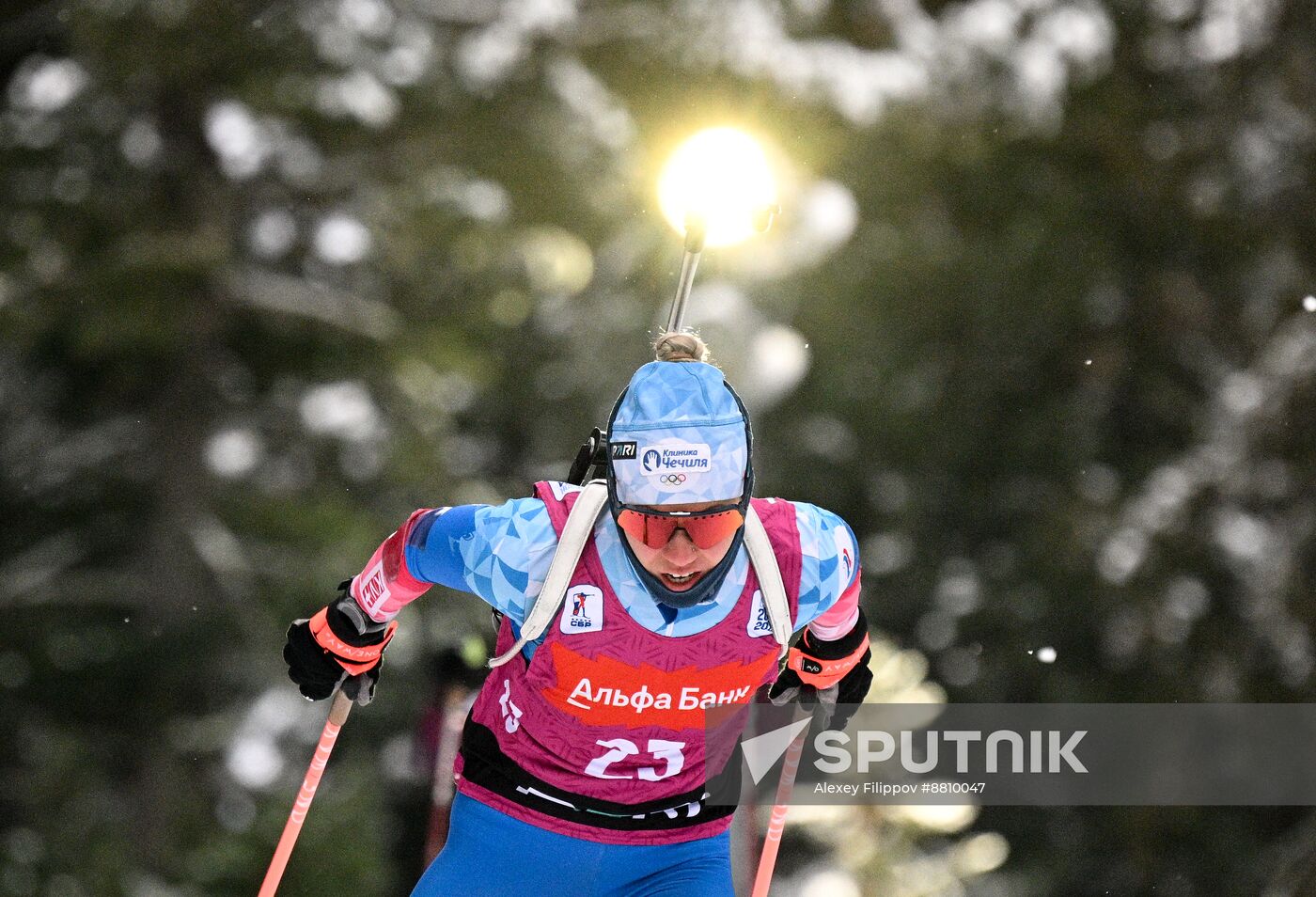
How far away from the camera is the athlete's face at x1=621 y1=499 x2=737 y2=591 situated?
138 inches

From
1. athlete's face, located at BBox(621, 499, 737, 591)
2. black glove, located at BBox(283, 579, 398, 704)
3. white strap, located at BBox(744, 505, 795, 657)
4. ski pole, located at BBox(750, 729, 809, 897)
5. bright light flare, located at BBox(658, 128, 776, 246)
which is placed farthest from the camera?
bright light flare, located at BBox(658, 128, 776, 246)

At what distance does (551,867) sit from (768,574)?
2.88 feet

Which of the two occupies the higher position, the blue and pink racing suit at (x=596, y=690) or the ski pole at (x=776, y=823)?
the blue and pink racing suit at (x=596, y=690)

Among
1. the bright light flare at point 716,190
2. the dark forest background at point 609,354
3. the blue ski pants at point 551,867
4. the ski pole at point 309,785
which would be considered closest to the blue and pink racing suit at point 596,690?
the blue ski pants at point 551,867

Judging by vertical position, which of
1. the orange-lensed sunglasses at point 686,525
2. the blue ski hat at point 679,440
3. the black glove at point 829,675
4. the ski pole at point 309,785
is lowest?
the ski pole at point 309,785

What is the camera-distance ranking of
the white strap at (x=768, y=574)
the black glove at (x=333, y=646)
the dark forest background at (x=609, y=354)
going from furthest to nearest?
the dark forest background at (x=609, y=354)
the black glove at (x=333, y=646)
the white strap at (x=768, y=574)

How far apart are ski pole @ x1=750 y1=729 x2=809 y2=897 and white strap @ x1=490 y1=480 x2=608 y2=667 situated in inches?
37.2

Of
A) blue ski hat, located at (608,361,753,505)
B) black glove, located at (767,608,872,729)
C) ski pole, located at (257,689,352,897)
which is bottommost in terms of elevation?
ski pole, located at (257,689,352,897)

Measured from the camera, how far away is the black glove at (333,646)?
4.05 m

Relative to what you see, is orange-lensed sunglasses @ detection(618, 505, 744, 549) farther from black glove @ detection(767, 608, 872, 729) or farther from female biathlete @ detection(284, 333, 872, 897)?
black glove @ detection(767, 608, 872, 729)

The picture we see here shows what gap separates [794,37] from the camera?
16.7m

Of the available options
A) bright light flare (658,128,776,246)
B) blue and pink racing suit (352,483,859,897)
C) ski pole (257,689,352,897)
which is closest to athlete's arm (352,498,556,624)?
blue and pink racing suit (352,483,859,897)

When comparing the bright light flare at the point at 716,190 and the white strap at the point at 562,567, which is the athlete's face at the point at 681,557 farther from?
the bright light flare at the point at 716,190

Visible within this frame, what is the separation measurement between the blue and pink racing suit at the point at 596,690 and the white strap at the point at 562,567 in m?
0.05
